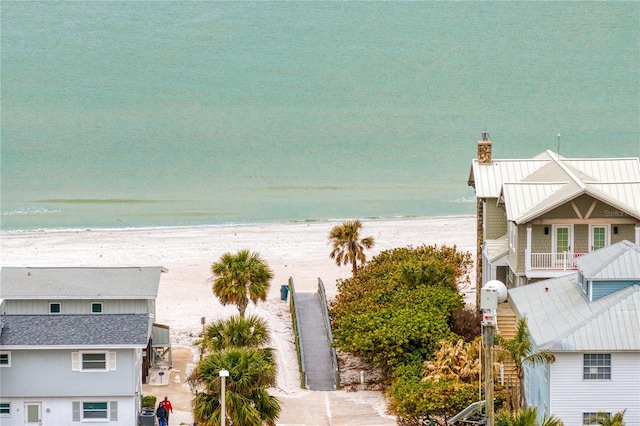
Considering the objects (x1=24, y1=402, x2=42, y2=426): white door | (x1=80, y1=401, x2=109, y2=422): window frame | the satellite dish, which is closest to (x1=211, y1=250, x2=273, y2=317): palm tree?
the satellite dish

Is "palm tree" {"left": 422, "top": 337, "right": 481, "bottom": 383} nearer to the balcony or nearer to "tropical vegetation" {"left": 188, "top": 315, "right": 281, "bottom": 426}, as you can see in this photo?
the balcony

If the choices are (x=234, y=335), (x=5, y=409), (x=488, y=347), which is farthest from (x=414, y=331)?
(x=5, y=409)

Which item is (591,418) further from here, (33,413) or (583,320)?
(33,413)

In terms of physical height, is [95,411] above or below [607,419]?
below

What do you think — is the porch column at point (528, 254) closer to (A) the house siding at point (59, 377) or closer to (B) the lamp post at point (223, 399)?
(A) the house siding at point (59, 377)

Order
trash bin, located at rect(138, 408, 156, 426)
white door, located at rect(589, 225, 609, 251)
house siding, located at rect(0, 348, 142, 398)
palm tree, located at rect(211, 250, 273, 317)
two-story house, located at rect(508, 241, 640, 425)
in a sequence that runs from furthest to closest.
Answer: palm tree, located at rect(211, 250, 273, 317) → white door, located at rect(589, 225, 609, 251) → trash bin, located at rect(138, 408, 156, 426) → house siding, located at rect(0, 348, 142, 398) → two-story house, located at rect(508, 241, 640, 425)

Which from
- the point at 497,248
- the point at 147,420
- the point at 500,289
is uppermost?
the point at 497,248

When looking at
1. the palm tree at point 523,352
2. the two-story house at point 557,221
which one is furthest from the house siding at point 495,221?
the palm tree at point 523,352
